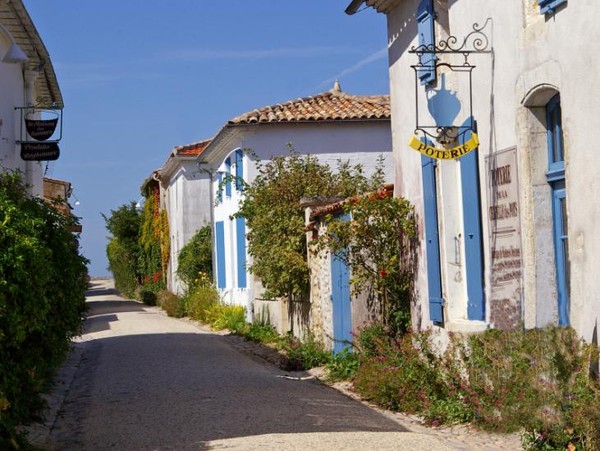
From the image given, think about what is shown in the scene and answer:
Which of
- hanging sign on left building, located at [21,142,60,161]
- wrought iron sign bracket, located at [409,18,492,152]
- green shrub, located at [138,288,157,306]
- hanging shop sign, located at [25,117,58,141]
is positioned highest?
hanging shop sign, located at [25,117,58,141]

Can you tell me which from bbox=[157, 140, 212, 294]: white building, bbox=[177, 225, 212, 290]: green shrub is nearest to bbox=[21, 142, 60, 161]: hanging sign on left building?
bbox=[177, 225, 212, 290]: green shrub

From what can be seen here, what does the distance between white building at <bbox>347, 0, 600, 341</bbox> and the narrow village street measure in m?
1.55

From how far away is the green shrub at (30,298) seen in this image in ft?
25.2

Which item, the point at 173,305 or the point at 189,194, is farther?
the point at 189,194

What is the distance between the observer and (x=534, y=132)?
28.7ft

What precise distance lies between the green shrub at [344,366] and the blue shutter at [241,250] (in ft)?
35.8

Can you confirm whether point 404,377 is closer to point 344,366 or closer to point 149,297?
point 344,366

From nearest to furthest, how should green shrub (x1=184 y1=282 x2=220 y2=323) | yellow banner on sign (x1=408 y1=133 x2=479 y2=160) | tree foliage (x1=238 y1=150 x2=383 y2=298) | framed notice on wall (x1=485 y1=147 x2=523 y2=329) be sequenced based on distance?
1. framed notice on wall (x1=485 y1=147 x2=523 y2=329)
2. yellow banner on sign (x1=408 y1=133 x2=479 y2=160)
3. tree foliage (x1=238 y1=150 x2=383 y2=298)
4. green shrub (x1=184 y1=282 x2=220 y2=323)

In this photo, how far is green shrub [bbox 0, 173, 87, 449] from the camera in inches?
302

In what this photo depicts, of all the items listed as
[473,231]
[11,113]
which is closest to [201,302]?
[11,113]

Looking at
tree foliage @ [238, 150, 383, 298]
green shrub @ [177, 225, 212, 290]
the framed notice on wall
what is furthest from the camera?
green shrub @ [177, 225, 212, 290]

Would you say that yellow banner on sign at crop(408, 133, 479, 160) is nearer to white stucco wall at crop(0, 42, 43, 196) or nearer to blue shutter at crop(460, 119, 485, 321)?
blue shutter at crop(460, 119, 485, 321)

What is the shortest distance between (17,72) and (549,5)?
41.8 feet

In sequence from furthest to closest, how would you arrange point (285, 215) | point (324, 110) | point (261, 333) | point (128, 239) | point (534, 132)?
point (128, 239)
point (324, 110)
point (261, 333)
point (285, 215)
point (534, 132)
